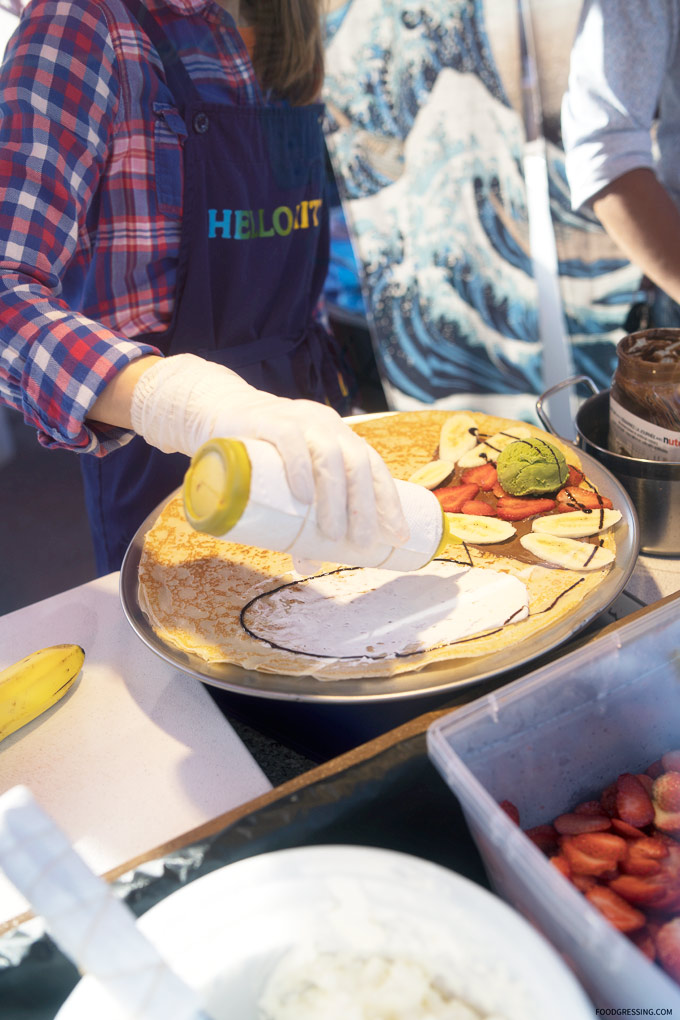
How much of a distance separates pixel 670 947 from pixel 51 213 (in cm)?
132

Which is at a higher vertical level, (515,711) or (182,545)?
(515,711)

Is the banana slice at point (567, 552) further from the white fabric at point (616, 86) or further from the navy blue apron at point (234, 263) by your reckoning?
the white fabric at point (616, 86)

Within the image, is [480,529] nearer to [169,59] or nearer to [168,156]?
[168,156]

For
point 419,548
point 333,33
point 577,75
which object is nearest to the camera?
point 419,548

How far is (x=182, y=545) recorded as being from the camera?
4.30 ft

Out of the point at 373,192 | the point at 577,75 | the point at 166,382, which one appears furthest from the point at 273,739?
the point at 373,192

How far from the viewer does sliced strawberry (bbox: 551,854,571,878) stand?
26.9 inches

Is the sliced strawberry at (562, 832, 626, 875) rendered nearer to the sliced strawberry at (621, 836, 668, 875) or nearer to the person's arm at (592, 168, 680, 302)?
the sliced strawberry at (621, 836, 668, 875)

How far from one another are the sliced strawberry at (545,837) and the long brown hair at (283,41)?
1.70 m

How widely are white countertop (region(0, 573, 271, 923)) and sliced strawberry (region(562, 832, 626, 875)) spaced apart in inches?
15.1

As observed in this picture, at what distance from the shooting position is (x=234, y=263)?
64.9 inches

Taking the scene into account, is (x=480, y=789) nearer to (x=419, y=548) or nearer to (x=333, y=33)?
(x=419, y=548)

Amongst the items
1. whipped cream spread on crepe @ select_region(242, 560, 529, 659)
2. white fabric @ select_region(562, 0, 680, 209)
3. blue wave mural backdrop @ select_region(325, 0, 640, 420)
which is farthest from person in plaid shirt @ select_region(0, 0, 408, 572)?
blue wave mural backdrop @ select_region(325, 0, 640, 420)

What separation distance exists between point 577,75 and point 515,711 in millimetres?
1904
